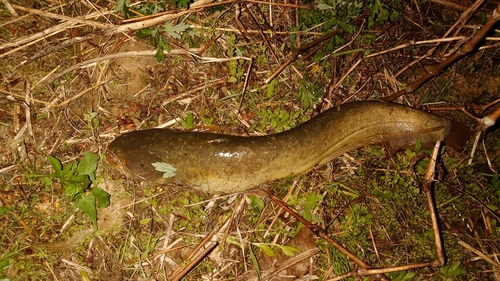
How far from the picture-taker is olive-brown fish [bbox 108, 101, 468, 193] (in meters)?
2.83

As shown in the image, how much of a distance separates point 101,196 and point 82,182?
226mm

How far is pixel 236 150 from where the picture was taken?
281 centimetres

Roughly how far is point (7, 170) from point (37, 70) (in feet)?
3.48

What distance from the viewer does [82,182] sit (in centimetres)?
295

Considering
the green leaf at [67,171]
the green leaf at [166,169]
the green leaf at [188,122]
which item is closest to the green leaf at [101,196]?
the green leaf at [67,171]

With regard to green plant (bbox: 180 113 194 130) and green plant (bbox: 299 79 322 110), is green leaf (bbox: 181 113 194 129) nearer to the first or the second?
green plant (bbox: 180 113 194 130)

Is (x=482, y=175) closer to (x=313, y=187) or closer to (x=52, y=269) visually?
(x=313, y=187)

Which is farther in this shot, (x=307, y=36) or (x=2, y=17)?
(x=307, y=36)

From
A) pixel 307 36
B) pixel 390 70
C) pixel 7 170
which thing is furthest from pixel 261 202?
pixel 7 170

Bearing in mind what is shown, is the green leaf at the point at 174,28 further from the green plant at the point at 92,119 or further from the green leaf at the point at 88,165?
the green leaf at the point at 88,165

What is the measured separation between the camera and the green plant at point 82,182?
2900mm

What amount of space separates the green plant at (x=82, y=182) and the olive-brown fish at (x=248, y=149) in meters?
0.24

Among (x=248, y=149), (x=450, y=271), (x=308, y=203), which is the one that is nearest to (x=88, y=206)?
(x=248, y=149)

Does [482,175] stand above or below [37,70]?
below
